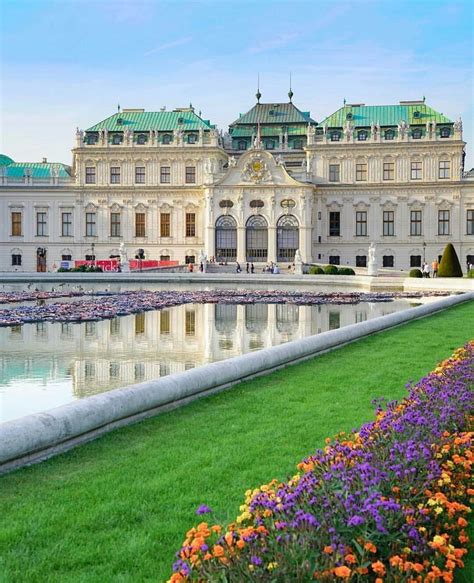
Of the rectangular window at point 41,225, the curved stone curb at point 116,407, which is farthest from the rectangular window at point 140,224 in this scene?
the curved stone curb at point 116,407

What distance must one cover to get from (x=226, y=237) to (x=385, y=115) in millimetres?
18009

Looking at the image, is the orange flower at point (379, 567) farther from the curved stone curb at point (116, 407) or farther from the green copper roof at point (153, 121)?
the green copper roof at point (153, 121)

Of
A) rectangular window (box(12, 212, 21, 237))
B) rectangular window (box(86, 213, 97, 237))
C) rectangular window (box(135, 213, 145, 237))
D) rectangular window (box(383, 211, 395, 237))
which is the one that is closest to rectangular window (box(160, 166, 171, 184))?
rectangular window (box(135, 213, 145, 237))

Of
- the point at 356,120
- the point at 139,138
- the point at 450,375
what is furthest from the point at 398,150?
the point at 450,375

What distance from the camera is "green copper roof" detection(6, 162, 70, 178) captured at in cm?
7319

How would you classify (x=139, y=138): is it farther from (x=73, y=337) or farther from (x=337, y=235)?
(x=73, y=337)

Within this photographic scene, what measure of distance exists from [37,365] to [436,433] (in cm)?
852

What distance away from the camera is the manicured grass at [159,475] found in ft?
16.4

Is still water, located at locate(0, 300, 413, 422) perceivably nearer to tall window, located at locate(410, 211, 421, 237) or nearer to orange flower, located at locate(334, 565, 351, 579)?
orange flower, located at locate(334, 565, 351, 579)

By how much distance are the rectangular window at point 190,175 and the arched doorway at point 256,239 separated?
7.12 metres

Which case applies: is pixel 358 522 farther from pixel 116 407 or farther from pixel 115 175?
pixel 115 175

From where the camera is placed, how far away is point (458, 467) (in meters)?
6.04

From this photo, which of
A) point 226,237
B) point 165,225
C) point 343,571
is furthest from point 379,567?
point 165,225

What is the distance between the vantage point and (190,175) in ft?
233
